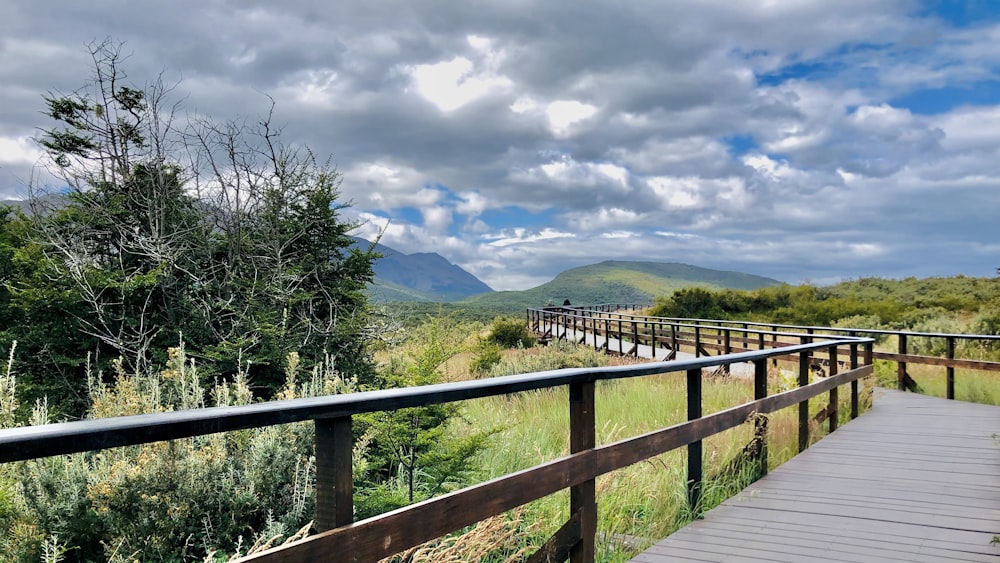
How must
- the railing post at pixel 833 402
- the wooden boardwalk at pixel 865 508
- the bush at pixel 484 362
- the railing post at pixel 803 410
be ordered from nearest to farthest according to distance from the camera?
the wooden boardwalk at pixel 865 508, the railing post at pixel 803 410, the railing post at pixel 833 402, the bush at pixel 484 362

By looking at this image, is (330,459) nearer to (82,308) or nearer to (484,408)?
(484,408)

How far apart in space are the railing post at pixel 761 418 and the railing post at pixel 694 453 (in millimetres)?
1188

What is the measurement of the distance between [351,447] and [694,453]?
354 centimetres

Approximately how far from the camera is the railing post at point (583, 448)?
12.3ft

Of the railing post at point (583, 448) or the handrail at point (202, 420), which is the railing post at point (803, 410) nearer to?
the railing post at point (583, 448)

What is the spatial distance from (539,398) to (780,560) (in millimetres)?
6766

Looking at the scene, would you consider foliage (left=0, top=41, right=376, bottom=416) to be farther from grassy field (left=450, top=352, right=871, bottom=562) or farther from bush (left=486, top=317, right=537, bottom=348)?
bush (left=486, top=317, right=537, bottom=348)

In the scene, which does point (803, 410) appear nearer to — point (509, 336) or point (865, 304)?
point (509, 336)

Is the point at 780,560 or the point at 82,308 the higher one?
the point at 82,308

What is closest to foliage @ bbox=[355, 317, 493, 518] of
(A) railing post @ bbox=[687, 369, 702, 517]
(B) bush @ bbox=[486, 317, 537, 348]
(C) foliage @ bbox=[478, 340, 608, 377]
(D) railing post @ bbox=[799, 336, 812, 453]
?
(A) railing post @ bbox=[687, 369, 702, 517]

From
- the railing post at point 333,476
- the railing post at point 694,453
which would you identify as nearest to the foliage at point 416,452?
the railing post at point 694,453

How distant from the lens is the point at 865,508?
5398 millimetres

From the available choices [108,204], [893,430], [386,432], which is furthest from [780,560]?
[108,204]

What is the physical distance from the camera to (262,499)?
5.24m
